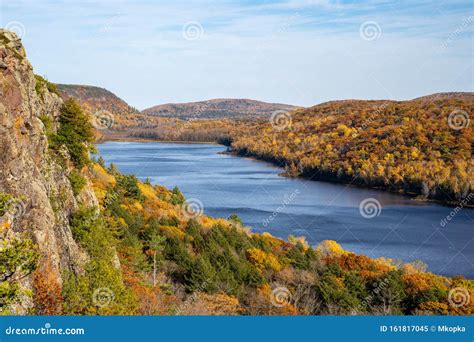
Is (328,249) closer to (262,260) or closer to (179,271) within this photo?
(262,260)

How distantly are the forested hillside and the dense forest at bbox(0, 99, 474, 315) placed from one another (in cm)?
3270

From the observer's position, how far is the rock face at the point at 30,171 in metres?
10.5

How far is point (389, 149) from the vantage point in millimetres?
70812

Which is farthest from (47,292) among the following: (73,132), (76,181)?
(73,132)

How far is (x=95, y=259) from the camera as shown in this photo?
13.6m

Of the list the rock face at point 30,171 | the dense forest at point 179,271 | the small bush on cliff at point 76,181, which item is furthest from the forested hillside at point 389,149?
the rock face at point 30,171

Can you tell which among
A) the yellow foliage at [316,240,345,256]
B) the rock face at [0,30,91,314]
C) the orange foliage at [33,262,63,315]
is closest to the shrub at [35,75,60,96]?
the rock face at [0,30,91,314]

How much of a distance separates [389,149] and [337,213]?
29.9 m

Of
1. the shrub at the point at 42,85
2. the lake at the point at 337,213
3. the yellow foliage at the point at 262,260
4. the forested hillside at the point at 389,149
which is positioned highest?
the shrub at the point at 42,85

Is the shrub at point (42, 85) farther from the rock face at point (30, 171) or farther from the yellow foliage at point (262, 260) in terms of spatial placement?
the yellow foliage at point (262, 260)

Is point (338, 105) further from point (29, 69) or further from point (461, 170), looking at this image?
point (29, 69)

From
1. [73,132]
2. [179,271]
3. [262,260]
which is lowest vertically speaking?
[262,260]

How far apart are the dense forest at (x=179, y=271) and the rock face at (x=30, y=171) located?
1.52 feet

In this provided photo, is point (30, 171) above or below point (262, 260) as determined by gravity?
above
